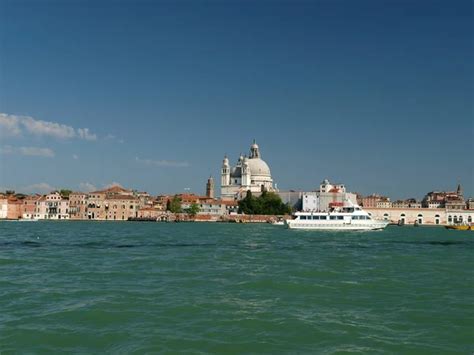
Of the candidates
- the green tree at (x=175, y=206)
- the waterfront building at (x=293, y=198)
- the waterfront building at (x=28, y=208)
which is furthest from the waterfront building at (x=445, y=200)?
the waterfront building at (x=28, y=208)

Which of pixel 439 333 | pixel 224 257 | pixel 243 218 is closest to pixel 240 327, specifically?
pixel 439 333

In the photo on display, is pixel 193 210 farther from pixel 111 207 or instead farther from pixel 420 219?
pixel 420 219

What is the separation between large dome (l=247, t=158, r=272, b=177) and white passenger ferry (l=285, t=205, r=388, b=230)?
48.7 m

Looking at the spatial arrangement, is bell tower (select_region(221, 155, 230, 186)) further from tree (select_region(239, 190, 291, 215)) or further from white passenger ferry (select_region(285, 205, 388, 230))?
white passenger ferry (select_region(285, 205, 388, 230))

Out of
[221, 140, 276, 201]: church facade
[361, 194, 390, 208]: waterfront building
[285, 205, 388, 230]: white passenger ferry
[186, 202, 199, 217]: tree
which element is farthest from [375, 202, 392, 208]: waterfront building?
[285, 205, 388, 230]: white passenger ferry

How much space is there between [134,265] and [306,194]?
62.9 m

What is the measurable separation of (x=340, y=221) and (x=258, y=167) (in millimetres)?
51246

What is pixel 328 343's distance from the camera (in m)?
5.80

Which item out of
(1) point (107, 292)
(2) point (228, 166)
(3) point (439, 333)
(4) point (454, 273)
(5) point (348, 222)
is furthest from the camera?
(2) point (228, 166)

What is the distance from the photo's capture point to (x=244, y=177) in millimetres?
85625

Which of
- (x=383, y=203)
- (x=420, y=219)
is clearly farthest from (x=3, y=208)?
(x=383, y=203)

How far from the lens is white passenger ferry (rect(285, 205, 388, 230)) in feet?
122

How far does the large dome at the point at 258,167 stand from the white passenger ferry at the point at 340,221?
48723 mm

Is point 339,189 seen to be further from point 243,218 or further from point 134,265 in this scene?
point 134,265
